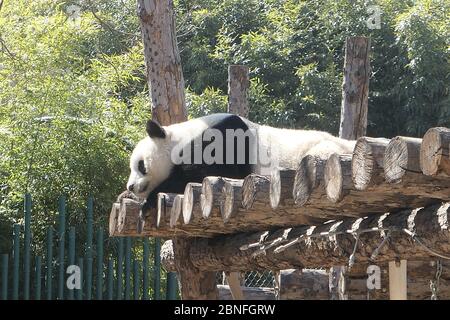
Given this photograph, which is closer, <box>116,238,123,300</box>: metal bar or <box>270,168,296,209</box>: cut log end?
<box>270,168,296,209</box>: cut log end

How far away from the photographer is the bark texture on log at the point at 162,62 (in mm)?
5766

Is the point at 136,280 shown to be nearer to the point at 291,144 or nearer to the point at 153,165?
the point at 153,165

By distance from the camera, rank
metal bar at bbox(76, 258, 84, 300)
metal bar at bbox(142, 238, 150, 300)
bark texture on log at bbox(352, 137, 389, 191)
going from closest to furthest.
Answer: bark texture on log at bbox(352, 137, 389, 191)
metal bar at bbox(76, 258, 84, 300)
metal bar at bbox(142, 238, 150, 300)

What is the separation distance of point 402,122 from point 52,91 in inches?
211

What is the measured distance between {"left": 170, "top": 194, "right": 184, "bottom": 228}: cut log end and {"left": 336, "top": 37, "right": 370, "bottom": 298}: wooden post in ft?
7.11

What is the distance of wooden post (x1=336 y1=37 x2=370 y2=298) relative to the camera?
5980 mm

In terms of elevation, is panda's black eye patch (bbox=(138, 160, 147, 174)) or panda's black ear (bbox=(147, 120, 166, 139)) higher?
panda's black ear (bbox=(147, 120, 166, 139))

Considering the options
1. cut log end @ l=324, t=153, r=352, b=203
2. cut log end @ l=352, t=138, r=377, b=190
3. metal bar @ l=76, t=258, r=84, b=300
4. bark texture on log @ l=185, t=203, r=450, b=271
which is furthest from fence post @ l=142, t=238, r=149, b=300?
cut log end @ l=352, t=138, r=377, b=190

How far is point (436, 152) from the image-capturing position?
7.71 ft

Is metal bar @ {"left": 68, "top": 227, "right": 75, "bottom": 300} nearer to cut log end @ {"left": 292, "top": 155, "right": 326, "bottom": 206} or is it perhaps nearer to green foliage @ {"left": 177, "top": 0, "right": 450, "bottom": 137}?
cut log end @ {"left": 292, "top": 155, "right": 326, "bottom": 206}

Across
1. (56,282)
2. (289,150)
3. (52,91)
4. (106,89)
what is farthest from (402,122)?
(289,150)

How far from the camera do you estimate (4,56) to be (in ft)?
29.2

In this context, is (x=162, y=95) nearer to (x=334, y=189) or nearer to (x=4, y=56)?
(x=334, y=189)

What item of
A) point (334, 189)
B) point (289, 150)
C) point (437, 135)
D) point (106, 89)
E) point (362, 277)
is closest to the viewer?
point (437, 135)
